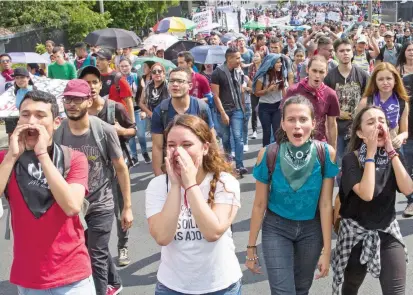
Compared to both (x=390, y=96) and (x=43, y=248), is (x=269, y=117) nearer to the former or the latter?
(x=390, y=96)

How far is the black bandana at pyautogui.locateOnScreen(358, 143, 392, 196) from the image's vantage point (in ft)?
12.2

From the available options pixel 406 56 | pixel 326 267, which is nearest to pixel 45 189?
pixel 326 267

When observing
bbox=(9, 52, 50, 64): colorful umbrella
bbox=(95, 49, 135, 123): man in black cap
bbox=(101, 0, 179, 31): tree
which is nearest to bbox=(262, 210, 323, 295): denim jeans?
bbox=(95, 49, 135, 123): man in black cap

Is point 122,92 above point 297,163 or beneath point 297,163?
above

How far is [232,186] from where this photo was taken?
10.0 ft

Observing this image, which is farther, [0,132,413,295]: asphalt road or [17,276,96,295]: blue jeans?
[0,132,413,295]: asphalt road

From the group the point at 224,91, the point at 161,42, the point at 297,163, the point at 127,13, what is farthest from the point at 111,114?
the point at 127,13

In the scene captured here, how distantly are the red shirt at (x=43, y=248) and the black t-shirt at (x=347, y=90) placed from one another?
404cm

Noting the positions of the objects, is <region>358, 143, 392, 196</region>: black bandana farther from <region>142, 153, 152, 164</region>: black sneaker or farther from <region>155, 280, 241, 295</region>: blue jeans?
<region>142, 153, 152, 164</region>: black sneaker

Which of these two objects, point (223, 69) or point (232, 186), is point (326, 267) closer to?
point (232, 186)

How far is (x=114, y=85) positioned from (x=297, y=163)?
12.9ft

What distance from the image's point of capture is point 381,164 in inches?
148

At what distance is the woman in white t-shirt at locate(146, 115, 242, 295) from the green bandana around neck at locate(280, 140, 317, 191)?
623mm

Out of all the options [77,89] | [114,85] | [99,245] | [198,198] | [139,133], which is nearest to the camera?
[198,198]
